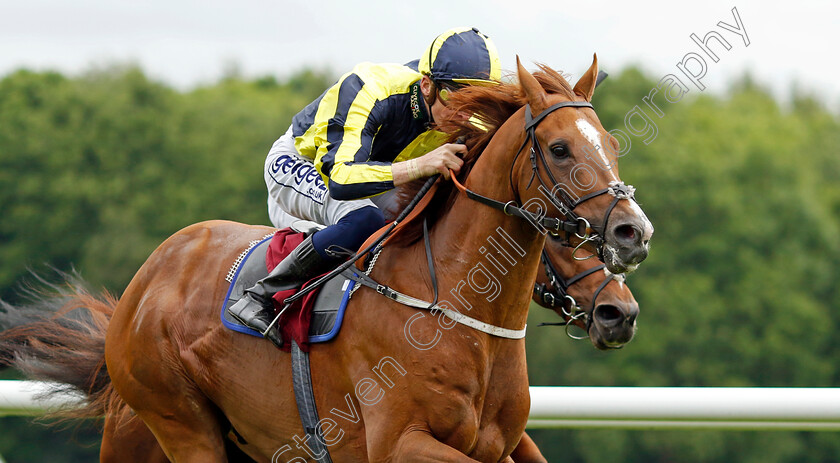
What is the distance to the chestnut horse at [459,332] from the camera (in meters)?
3.46

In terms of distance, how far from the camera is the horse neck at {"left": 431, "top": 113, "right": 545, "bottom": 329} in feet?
12.2

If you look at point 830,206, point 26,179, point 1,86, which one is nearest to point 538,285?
point 26,179

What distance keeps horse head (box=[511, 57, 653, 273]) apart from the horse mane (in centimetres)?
13

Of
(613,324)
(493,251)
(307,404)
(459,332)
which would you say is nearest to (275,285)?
(307,404)

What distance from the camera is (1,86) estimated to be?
1321 inches

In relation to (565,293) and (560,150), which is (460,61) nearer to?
(560,150)

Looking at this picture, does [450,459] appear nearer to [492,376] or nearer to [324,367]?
[492,376]

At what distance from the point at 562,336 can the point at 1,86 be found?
21547mm

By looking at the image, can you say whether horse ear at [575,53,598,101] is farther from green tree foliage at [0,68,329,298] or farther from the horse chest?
green tree foliage at [0,68,329,298]

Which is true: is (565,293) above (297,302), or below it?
below

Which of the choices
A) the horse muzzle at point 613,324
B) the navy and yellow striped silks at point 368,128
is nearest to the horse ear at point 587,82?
the navy and yellow striped silks at point 368,128

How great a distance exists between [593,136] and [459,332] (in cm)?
94

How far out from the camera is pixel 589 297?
16.2ft

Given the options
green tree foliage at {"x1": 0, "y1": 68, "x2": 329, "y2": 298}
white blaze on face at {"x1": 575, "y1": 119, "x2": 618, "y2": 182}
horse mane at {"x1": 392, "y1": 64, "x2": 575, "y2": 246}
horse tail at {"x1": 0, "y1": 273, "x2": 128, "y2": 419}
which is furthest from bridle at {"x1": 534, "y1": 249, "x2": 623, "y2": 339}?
green tree foliage at {"x1": 0, "y1": 68, "x2": 329, "y2": 298}
